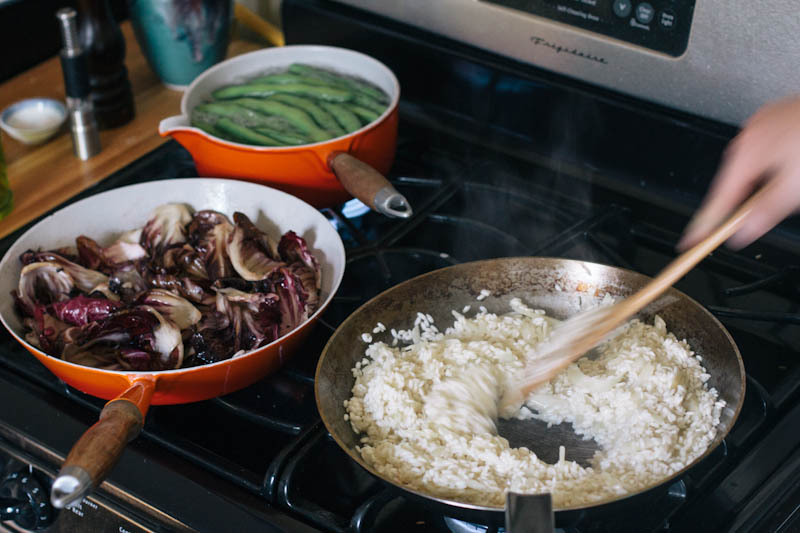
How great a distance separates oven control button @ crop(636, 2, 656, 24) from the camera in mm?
933

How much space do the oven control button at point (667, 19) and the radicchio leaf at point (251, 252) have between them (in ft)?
1.66

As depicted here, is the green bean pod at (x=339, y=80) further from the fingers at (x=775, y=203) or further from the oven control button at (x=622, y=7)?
the fingers at (x=775, y=203)

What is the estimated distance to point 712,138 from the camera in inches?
36.9

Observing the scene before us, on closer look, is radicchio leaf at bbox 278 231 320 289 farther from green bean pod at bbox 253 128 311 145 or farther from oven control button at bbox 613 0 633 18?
oven control button at bbox 613 0 633 18

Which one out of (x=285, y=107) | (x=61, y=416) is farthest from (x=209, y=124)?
(x=61, y=416)

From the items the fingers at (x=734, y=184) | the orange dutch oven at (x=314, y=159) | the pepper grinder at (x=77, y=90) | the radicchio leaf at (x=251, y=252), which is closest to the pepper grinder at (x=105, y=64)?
the pepper grinder at (x=77, y=90)

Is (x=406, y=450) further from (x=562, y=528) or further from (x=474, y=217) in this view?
(x=474, y=217)

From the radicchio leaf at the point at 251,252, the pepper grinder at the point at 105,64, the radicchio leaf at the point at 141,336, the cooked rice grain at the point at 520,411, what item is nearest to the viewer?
the cooked rice grain at the point at 520,411

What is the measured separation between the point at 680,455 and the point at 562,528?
115 mm

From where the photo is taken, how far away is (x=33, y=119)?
3.91 ft

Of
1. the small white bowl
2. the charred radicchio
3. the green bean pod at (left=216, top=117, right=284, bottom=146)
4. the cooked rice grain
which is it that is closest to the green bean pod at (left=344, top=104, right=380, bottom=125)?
the green bean pod at (left=216, top=117, right=284, bottom=146)

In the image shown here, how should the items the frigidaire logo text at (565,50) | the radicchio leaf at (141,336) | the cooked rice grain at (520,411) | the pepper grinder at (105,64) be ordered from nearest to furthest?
1. the cooked rice grain at (520,411)
2. the radicchio leaf at (141,336)
3. the frigidaire logo text at (565,50)
4. the pepper grinder at (105,64)

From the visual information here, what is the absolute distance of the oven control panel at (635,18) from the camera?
3.02 feet

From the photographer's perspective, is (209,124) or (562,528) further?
(209,124)
